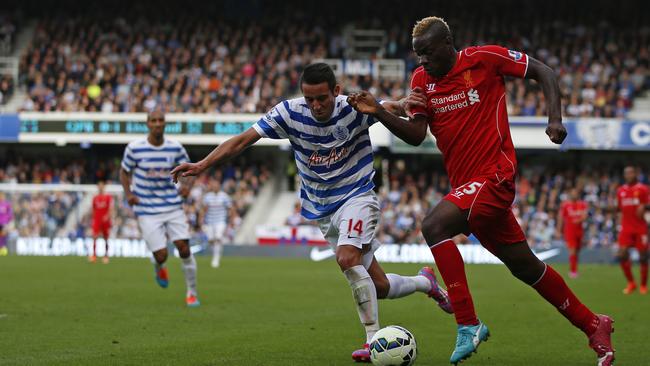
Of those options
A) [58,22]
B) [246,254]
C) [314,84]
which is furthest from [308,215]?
[58,22]

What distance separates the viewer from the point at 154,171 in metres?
13.7

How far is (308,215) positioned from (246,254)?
24.4 meters

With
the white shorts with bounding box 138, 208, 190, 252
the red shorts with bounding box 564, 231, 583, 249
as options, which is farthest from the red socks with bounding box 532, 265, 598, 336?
the red shorts with bounding box 564, 231, 583, 249

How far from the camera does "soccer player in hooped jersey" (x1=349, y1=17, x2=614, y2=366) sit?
7074 millimetres

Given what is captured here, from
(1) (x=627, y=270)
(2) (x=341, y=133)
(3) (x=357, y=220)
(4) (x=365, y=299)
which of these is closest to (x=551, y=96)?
(2) (x=341, y=133)

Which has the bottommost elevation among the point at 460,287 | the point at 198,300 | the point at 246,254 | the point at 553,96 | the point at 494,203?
the point at 246,254

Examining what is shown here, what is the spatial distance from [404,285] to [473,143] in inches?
75.1

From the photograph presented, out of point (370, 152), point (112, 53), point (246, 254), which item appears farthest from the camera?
point (112, 53)

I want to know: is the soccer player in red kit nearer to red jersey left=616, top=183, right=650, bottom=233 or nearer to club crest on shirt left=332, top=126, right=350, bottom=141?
red jersey left=616, top=183, right=650, bottom=233

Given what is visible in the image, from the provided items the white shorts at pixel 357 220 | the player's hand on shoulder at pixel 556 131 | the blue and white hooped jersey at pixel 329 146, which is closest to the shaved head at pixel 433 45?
the blue and white hooped jersey at pixel 329 146

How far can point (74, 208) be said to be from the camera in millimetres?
32906

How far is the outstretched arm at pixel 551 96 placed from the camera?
6863 mm

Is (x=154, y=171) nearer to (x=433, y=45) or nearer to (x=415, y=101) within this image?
(x=415, y=101)

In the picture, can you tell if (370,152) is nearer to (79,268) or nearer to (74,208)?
(79,268)
